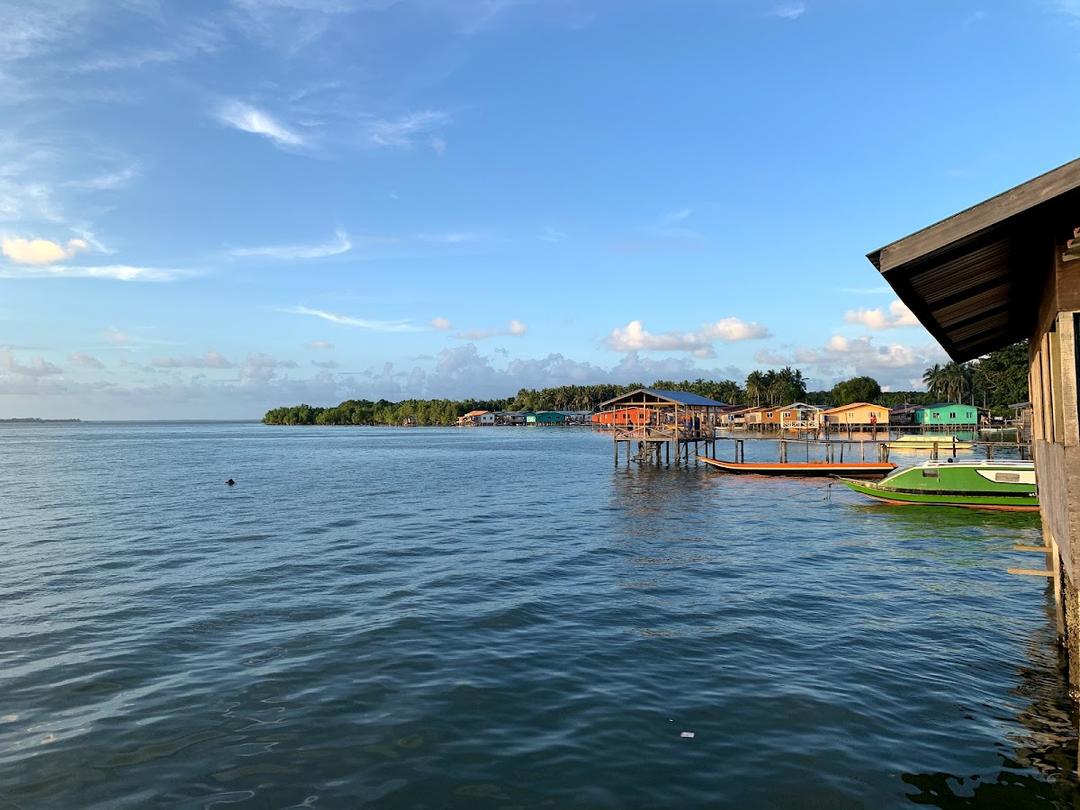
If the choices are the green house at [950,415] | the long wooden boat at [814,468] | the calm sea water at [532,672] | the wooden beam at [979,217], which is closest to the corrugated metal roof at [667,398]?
the long wooden boat at [814,468]

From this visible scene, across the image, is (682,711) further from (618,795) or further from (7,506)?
(7,506)

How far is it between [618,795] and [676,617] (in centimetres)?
764

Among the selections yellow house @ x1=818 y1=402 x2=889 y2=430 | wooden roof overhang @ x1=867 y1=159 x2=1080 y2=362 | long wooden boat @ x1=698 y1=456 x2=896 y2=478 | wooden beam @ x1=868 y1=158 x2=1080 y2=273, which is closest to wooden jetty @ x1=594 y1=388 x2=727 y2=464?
long wooden boat @ x1=698 y1=456 x2=896 y2=478

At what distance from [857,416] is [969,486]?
84987mm

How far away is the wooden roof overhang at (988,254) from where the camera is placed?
260 inches

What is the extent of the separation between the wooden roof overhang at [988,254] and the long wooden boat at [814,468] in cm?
3829

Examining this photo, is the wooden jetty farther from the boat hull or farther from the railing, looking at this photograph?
the boat hull

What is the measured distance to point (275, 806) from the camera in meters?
7.65

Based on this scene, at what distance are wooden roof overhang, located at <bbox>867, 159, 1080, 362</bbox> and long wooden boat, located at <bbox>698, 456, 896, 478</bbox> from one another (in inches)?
1507

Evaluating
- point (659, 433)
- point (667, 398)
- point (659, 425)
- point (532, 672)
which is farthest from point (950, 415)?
point (532, 672)

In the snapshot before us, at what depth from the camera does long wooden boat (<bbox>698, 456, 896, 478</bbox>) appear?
4728cm

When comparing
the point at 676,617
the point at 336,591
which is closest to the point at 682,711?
the point at 676,617

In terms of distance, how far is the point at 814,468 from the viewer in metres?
48.8

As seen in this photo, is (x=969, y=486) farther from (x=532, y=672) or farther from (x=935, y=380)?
(x=935, y=380)
